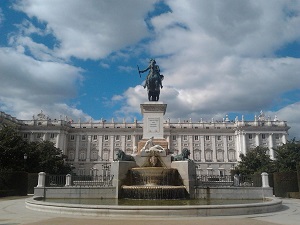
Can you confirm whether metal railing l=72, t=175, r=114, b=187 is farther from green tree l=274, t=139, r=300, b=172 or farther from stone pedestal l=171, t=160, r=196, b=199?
green tree l=274, t=139, r=300, b=172

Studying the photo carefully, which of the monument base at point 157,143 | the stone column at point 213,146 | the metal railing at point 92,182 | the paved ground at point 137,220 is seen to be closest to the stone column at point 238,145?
the stone column at point 213,146

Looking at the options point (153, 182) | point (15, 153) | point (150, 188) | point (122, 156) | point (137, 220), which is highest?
point (15, 153)

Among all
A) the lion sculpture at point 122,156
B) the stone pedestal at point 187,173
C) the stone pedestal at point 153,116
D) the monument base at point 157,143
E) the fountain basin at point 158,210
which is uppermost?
the stone pedestal at point 153,116

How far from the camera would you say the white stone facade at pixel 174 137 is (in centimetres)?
11512

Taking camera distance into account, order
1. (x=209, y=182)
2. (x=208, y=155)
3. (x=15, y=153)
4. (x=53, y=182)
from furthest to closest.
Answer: (x=208, y=155) → (x=15, y=153) → (x=53, y=182) → (x=209, y=182)

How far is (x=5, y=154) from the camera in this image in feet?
146

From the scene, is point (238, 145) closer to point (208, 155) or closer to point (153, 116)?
point (208, 155)

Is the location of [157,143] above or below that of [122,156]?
above

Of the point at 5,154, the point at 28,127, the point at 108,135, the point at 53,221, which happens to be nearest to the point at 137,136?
the point at 108,135

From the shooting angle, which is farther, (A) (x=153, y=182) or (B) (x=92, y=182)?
(B) (x=92, y=182)

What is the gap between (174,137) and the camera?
119m

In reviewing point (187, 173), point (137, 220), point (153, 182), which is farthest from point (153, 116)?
point (137, 220)

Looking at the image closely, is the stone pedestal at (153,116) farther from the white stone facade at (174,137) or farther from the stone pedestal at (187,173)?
the white stone facade at (174,137)

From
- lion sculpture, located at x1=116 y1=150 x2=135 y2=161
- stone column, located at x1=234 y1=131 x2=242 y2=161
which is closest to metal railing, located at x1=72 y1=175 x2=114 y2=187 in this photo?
lion sculpture, located at x1=116 y1=150 x2=135 y2=161
